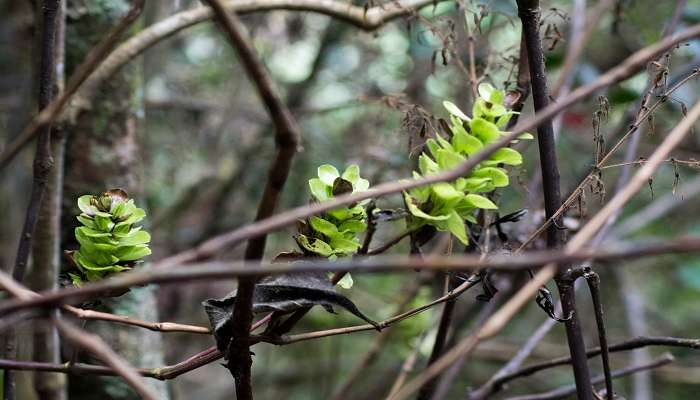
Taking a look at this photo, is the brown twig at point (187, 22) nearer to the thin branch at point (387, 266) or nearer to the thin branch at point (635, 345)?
the thin branch at point (635, 345)

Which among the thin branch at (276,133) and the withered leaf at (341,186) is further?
the withered leaf at (341,186)

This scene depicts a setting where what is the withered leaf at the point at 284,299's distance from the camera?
39cm

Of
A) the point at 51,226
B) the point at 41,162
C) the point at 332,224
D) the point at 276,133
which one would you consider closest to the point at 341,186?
the point at 332,224

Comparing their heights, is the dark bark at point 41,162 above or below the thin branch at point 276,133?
above

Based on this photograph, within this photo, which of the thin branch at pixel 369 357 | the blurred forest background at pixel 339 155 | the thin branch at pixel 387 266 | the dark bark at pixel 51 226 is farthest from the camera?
the blurred forest background at pixel 339 155

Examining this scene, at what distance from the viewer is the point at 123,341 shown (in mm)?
802

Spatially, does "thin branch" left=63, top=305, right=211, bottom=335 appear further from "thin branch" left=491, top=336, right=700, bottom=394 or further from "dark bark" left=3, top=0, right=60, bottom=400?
"thin branch" left=491, top=336, right=700, bottom=394

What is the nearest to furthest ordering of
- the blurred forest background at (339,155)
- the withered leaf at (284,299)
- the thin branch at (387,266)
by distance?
the thin branch at (387,266) < the withered leaf at (284,299) < the blurred forest background at (339,155)

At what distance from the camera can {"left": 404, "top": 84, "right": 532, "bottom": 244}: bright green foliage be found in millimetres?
406

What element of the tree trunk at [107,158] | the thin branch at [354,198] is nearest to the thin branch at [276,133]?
the thin branch at [354,198]

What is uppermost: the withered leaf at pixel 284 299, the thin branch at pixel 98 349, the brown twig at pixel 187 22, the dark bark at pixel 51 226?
the brown twig at pixel 187 22

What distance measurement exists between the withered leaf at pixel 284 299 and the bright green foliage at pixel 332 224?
2 cm

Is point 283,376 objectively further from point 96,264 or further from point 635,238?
point 96,264

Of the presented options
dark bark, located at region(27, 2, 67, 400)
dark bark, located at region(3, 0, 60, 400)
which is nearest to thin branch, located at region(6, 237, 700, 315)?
dark bark, located at region(3, 0, 60, 400)
